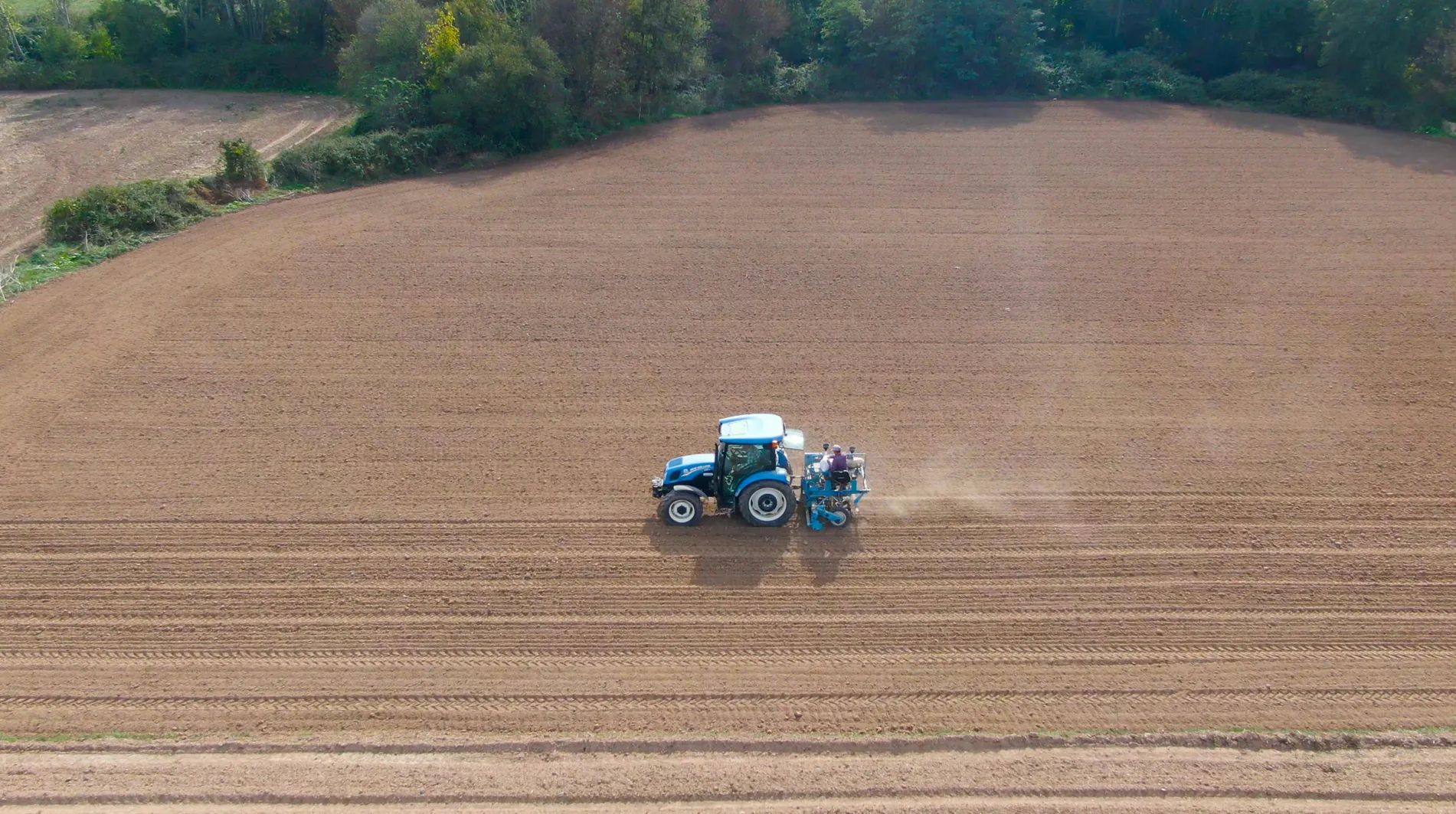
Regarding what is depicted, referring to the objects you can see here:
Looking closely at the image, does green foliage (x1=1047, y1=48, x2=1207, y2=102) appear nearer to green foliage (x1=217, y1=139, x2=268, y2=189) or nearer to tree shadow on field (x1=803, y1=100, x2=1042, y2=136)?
tree shadow on field (x1=803, y1=100, x2=1042, y2=136)

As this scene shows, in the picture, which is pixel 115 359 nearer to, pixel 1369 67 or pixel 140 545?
pixel 140 545

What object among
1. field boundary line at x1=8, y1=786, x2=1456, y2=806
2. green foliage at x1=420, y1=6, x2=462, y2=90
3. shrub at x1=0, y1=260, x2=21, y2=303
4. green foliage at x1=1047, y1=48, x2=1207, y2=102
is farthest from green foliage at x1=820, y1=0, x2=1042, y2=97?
field boundary line at x1=8, y1=786, x2=1456, y2=806

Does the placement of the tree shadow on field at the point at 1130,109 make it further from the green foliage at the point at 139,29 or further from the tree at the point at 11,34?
the tree at the point at 11,34

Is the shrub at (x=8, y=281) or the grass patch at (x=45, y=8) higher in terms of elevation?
the grass patch at (x=45, y=8)

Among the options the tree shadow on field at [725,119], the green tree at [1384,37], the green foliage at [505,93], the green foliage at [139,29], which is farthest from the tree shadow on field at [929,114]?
the green foliage at [139,29]

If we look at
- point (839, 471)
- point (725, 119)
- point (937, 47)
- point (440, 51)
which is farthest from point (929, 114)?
point (839, 471)

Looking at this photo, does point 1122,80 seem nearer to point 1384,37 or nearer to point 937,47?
point 937,47
